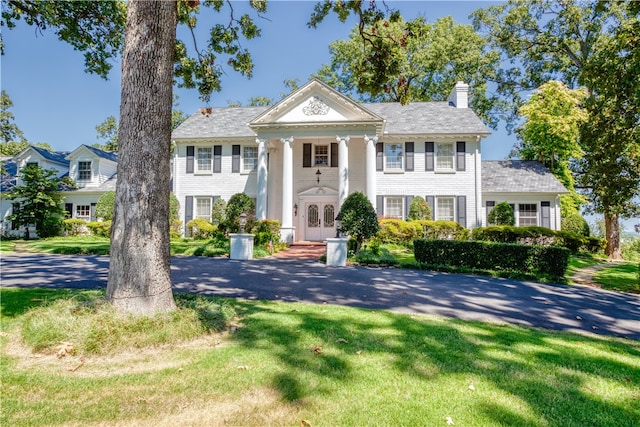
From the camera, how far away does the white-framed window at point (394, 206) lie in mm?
19141

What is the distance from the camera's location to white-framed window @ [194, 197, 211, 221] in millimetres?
20375

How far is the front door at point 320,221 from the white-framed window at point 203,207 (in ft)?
20.0

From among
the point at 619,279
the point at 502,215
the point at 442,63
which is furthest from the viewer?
the point at 442,63

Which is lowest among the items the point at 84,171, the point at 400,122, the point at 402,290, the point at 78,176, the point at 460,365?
the point at 402,290

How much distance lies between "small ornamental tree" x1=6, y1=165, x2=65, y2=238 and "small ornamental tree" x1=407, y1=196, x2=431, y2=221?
2130 cm

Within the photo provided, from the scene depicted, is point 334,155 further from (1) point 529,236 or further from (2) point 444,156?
(1) point 529,236

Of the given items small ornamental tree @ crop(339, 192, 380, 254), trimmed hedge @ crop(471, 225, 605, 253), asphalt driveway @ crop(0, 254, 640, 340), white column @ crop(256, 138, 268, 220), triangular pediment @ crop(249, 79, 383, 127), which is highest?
triangular pediment @ crop(249, 79, 383, 127)

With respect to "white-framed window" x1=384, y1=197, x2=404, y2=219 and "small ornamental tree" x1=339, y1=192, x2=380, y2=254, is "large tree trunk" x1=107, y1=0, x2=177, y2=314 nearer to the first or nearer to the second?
"small ornamental tree" x1=339, y1=192, x2=380, y2=254

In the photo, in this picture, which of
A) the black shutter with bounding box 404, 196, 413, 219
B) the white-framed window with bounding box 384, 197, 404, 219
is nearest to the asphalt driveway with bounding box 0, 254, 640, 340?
the black shutter with bounding box 404, 196, 413, 219

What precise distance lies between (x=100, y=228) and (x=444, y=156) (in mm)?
20406

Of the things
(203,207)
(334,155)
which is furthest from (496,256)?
(203,207)

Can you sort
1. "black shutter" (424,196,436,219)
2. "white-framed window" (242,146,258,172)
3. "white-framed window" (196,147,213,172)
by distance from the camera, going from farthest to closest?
1. "white-framed window" (196,147,213,172)
2. "white-framed window" (242,146,258,172)
3. "black shutter" (424,196,436,219)

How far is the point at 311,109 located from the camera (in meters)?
17.9

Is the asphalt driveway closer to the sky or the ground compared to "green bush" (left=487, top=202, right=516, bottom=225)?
closer to the ground
